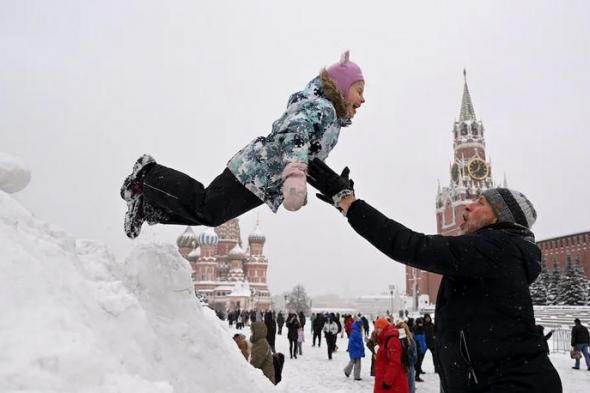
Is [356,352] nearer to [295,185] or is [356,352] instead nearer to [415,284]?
[295,185]

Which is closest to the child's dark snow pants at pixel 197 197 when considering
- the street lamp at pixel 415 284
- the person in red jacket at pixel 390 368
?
the person in red jacket at pixel 390 368

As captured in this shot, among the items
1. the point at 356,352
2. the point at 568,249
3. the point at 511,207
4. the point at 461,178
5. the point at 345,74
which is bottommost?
the point at 356,352

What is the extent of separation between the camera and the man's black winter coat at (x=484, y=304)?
70.4 inches

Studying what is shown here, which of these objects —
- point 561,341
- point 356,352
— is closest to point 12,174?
point 356,352

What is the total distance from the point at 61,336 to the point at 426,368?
1263 centimetres

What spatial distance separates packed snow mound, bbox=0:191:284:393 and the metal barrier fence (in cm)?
1778

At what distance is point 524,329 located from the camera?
6.06ft

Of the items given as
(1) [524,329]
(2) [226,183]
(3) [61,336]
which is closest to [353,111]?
(2) [226,183]

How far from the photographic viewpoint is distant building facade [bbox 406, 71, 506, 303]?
6378 centimetres

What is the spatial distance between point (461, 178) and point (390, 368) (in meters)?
63.2

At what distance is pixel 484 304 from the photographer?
1869 millimetres

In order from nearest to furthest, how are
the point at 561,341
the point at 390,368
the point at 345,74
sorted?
the point at 345,74 → the point at 390,368 → the point at 561,341

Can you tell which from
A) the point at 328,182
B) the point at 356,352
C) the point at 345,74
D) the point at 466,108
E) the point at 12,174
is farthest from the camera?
the point at 466,108

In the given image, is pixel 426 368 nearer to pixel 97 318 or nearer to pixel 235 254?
pixel 97 318
